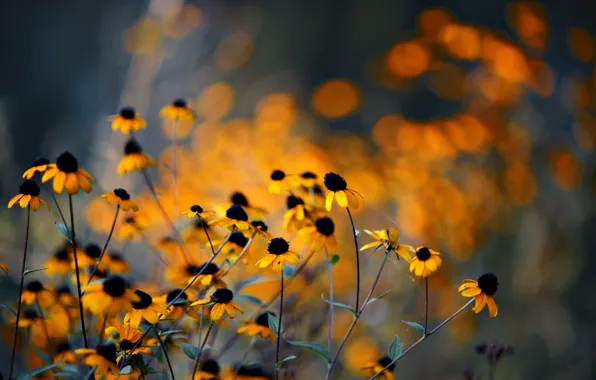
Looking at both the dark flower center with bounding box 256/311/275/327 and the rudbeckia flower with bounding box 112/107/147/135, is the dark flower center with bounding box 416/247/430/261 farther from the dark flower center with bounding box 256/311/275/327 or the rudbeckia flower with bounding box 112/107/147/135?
the rudbeckia flower with bounding box 112/107/147/135

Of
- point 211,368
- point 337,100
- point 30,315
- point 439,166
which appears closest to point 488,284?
point 211,368

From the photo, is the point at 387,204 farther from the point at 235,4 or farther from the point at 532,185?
the point at 235,4

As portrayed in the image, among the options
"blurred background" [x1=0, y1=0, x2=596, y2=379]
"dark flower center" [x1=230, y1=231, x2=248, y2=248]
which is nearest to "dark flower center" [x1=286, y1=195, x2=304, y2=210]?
"dark flower center" [x1=230, y1=231, x2=248, y2=248]

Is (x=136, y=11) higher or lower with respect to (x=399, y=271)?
higher

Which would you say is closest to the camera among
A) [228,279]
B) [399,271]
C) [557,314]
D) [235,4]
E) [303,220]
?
[303,220]

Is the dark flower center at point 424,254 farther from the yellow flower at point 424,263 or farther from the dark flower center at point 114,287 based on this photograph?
the dark flower center at point 114,287

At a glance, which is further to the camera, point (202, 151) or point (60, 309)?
point (202, 151)

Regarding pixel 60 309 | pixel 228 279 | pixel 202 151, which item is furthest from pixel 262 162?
pixel 60 309
